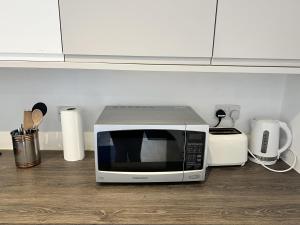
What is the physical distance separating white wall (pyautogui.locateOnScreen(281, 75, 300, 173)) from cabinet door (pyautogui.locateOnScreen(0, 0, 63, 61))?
109 centimetres

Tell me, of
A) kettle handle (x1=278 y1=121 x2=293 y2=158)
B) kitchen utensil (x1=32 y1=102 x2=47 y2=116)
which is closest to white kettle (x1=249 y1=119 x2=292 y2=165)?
kettle handle (x1=278 y1=121 x2=293 y2=158)

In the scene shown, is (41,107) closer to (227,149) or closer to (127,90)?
(127,90)

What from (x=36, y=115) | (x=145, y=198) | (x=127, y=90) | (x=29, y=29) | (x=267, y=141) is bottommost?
(x=145, y=198)

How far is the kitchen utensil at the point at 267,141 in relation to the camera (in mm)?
1183

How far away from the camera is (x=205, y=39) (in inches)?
36.1

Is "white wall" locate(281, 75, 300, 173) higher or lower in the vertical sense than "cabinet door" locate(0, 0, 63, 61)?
lower

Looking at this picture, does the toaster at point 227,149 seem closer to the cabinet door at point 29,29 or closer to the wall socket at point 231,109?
the wall socket at point 231,109

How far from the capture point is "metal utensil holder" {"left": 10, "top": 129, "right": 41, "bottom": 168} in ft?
3.69

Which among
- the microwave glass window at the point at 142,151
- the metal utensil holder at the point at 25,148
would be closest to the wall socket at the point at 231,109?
the microwave glass window at the point at 142,151

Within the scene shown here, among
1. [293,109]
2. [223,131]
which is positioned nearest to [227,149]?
[223,131]

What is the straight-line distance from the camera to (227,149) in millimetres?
1177

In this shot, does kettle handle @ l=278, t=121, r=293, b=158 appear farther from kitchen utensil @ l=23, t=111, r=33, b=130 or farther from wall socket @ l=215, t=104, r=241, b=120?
kitchen utensil @ l=23, t=111, r=33, b=130

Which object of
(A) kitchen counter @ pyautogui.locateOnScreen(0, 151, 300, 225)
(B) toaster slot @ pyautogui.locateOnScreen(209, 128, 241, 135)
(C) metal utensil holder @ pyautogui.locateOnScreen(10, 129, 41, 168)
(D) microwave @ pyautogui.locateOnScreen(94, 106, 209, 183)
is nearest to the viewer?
(A) kitchen counter @ pyautogui.locateOnScreen(0, 151, 300, 225)

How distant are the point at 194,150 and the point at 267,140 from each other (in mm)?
441
